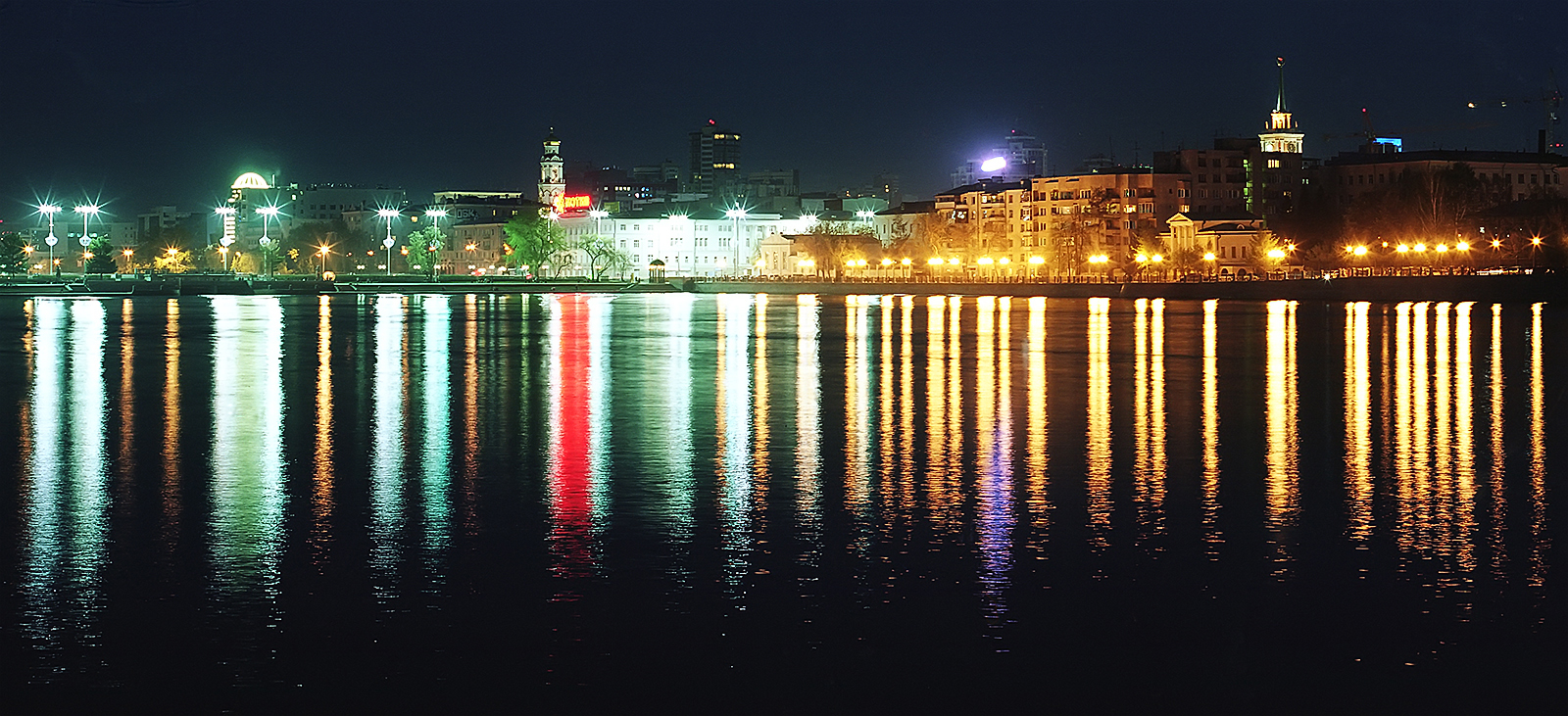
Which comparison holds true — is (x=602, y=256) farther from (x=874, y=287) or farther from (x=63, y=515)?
(x=63, y=515)

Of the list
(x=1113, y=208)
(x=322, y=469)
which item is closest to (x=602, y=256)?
(x=1113, y=208)

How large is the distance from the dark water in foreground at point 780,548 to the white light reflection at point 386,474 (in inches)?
2.3

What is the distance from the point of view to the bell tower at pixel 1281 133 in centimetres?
15925

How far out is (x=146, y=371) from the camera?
30.0m

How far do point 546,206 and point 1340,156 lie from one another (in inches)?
2904

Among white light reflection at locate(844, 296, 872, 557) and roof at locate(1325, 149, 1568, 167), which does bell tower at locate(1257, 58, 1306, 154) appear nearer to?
roof at locate(1325, 149, 1568, 167)

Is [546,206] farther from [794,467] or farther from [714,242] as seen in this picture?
[794,467]

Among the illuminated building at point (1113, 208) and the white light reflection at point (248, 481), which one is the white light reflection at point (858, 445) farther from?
the illuminated building at point (1113, 208)

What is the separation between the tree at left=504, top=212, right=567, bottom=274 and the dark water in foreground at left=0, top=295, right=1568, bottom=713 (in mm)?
119517

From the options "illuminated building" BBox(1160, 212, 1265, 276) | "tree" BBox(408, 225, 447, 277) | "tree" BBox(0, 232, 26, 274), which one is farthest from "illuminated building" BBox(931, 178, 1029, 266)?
"tree" BBox(0, 232, 26, 274)

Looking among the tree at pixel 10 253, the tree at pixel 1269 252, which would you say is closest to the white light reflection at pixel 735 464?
the tree at pixel 1269 252

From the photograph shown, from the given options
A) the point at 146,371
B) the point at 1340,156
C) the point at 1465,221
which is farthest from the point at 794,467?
the point at 1340,156

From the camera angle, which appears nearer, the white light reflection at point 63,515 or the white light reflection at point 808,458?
the white light reflection at point 63,515

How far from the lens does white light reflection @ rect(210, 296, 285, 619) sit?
34.4 ft
